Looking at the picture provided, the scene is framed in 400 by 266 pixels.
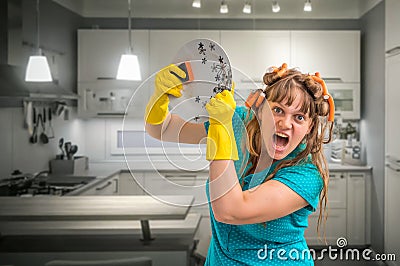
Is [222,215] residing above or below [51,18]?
below

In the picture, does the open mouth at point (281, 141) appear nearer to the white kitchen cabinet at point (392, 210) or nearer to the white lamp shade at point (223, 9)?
the white kitchen cabinet at point (392, 210)

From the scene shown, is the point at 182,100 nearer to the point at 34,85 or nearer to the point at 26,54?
the point at 34,85

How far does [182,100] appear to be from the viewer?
2.63 feet

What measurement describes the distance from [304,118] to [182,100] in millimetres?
205

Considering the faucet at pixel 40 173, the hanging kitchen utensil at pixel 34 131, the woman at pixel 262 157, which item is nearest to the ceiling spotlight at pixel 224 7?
the hanging kitchen utensil at pixel 34 131

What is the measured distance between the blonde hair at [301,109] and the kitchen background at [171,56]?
7.03 feet

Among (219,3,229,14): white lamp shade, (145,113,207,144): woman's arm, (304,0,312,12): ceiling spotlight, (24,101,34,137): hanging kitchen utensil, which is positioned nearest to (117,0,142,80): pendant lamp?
(24,101,34,137): hanging kitchen utensil

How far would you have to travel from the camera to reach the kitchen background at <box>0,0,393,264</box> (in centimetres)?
295

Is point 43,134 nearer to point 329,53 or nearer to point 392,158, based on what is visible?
point 329,53

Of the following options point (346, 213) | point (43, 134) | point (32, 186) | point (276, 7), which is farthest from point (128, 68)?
point (346, 213)

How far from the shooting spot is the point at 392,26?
9.16 feet

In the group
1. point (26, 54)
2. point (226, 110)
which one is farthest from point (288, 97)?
point (26, 54)

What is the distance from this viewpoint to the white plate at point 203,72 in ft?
2.46

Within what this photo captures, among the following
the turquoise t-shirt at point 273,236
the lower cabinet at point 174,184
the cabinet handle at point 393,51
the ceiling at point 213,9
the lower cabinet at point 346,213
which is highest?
the ceiling at point 213,9
